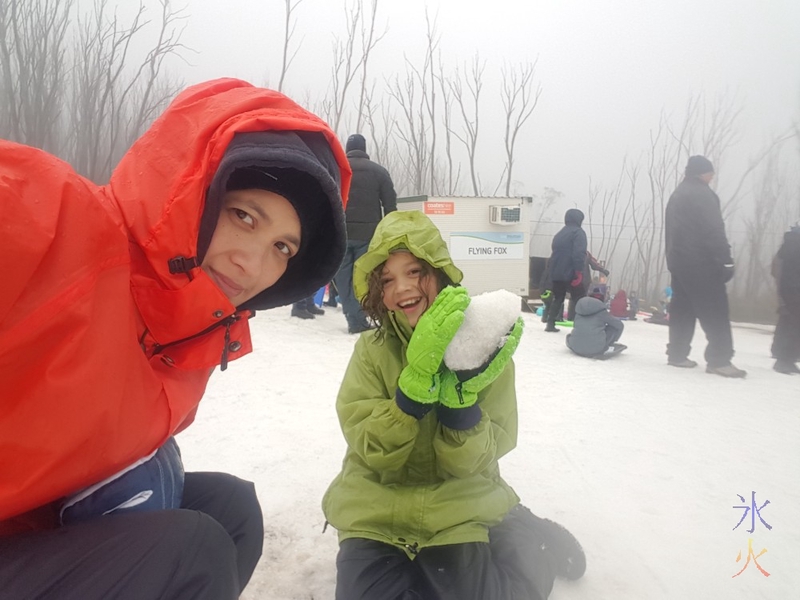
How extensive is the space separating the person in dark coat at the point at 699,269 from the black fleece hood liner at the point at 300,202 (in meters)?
3.41

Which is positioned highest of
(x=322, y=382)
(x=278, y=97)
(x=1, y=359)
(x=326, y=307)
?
(x=278, y=97)

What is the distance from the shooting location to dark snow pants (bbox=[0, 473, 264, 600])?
735 millimetres

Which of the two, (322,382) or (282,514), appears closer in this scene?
(282,514)

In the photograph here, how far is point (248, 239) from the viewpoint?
107 cm

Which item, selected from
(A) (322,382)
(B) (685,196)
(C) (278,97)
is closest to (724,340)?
(B) (685,196)

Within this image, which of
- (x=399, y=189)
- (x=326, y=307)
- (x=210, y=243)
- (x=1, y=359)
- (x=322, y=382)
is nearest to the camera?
(x=1, y=359)

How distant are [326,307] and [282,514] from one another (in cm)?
479

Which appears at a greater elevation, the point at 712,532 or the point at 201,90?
the point at 201,90

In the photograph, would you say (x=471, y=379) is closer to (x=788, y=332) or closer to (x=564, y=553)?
(x=564, y=553)

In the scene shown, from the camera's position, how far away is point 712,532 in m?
1.64

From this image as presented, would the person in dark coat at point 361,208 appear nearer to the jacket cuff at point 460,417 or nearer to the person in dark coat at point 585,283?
the jacket cuff at point 460,417

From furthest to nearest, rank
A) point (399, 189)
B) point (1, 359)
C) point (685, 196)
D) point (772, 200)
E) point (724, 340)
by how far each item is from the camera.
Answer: point (399, 189) < point (772, 200) < point (685, 196) < point (724, 340) < point (1, 359)

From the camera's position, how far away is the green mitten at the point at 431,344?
1216mm

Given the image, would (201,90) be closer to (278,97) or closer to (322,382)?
(278,97)
